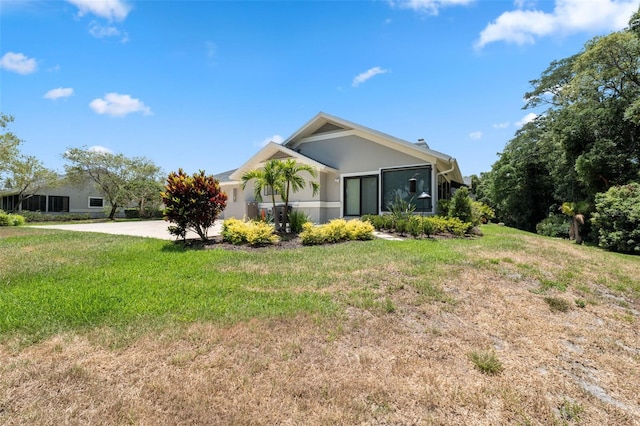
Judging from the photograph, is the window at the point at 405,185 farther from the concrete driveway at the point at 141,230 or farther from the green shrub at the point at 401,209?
the concrete driveway at the point at 141,230

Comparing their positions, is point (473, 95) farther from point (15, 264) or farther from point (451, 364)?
point (15, 264)

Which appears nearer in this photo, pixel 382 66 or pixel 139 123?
pixel 382 66

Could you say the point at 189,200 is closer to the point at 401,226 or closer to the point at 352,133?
the point at 401,226

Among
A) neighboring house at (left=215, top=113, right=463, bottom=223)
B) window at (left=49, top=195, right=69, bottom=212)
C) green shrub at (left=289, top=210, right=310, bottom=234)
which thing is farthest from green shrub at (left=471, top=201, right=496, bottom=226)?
A: window at (left=49, top=195, right=69, bottom=212)

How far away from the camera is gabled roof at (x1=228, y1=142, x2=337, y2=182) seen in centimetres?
1559

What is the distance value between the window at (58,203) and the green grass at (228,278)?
97.2 ft

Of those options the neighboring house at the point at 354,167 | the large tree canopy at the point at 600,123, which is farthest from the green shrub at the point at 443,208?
the large tree canopy at the point at 600,123

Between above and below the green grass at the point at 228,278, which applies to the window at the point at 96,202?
above

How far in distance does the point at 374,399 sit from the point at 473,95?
15417 mm

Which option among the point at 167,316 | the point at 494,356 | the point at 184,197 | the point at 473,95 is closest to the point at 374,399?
the point at 494,356

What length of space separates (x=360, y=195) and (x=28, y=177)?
3041cm

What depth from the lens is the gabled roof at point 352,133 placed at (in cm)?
1371

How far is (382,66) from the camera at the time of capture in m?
13.8

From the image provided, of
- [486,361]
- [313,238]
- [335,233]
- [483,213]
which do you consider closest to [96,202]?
[313,238]
